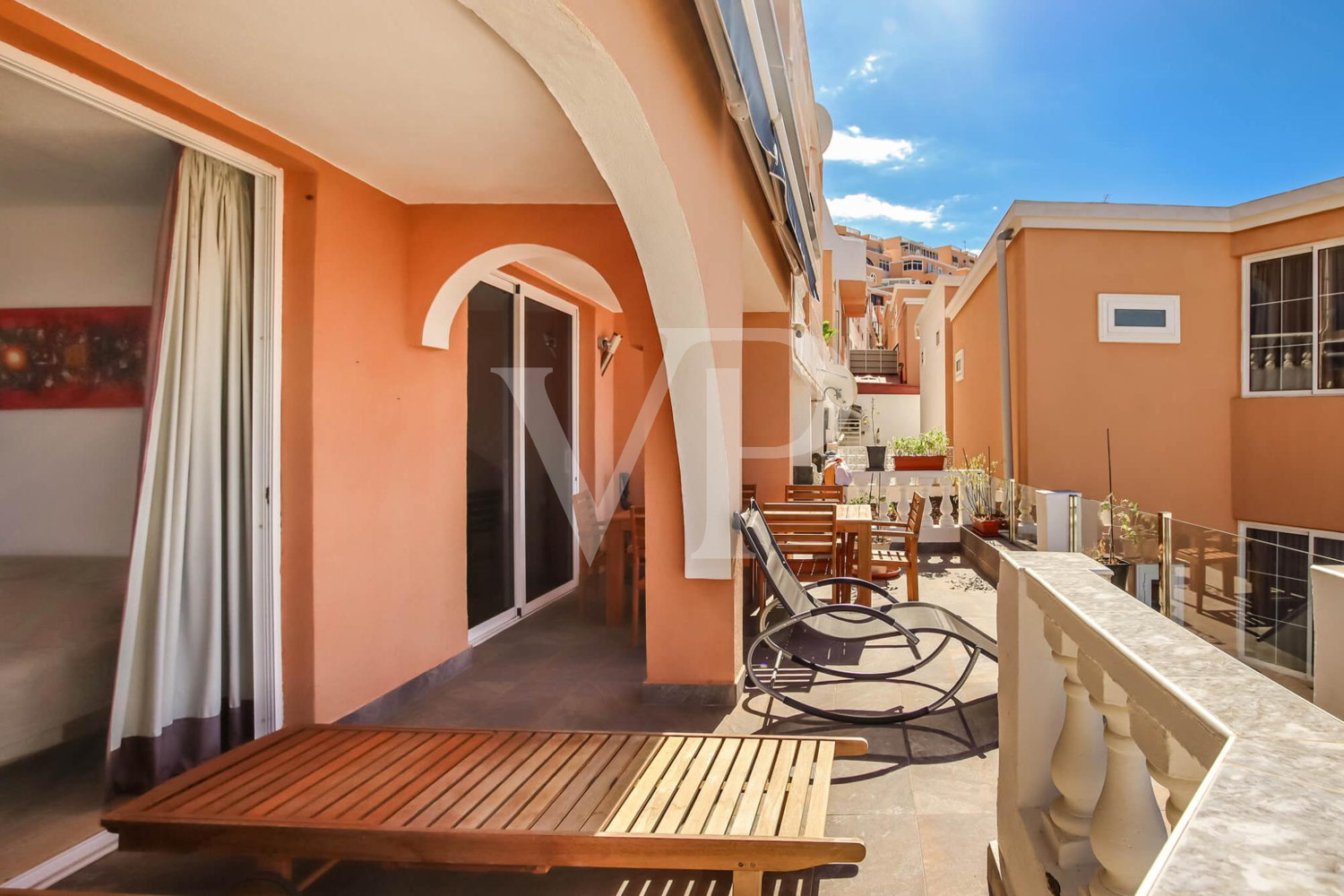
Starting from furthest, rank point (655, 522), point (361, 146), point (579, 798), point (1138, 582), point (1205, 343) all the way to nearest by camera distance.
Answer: point (1205, 343), point (1138, 582), point (655, 522), point (361, 146), point (579, 798)

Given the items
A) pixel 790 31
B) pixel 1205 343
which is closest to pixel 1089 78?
pixel 1205 343

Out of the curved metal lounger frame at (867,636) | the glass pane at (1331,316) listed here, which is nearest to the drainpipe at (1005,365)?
the glass pane at (1331,316)

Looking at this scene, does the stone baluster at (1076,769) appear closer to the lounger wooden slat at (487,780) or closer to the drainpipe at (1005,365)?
the lounger wooden slat at (487,780)

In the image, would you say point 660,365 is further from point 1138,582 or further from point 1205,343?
point 1205,343

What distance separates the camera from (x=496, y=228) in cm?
421

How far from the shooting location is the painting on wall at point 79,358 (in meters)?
3.02

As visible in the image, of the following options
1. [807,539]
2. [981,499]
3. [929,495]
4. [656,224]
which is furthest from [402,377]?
[929,495]

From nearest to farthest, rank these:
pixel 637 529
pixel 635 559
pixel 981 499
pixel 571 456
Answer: pixel 635 559 < pixel 637 529 < pixel 571 456 < pixel 981 499

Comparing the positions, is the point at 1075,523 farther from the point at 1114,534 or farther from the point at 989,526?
the point at 989,526

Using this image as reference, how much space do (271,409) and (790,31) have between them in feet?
22.0

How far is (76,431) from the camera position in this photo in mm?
3090

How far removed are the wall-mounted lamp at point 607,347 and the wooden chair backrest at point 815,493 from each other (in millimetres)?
2407

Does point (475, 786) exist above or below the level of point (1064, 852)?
below

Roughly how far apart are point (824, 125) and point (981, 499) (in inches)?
314
